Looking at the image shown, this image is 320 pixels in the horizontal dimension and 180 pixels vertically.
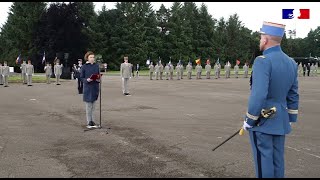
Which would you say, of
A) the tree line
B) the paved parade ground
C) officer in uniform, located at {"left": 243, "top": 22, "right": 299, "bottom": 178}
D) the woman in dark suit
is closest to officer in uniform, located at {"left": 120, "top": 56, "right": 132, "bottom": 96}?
the paved parade ground

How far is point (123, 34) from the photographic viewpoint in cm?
8206

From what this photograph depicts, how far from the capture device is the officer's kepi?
15.3 ft

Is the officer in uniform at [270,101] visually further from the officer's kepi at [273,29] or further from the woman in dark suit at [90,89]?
the woman in dark suit at [90,89]

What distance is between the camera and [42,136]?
30.5 feet

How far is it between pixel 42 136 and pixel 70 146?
4.66 ft

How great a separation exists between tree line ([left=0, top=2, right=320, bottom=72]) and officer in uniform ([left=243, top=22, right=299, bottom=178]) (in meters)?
55.2

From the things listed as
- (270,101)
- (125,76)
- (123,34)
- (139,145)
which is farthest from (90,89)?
(123,34)

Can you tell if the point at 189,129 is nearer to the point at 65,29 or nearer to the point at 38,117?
the point at 38,117

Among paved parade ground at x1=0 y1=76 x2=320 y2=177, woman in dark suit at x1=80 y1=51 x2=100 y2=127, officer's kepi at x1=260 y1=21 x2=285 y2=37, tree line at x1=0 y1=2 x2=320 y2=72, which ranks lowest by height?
paved parade ground at x1=0 y1=76 x2=320 y2=177

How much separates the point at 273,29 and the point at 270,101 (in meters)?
0.86

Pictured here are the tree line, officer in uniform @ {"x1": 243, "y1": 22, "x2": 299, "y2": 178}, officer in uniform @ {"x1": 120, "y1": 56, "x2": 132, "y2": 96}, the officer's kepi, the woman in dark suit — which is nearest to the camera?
officer in uniform @ {"x1": 243, "y1": 22, "x2": 299, "y2": 178}

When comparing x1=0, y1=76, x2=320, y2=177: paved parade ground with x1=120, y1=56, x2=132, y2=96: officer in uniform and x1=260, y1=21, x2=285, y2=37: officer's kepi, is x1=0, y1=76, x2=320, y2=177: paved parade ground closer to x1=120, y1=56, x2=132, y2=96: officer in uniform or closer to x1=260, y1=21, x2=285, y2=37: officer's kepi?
x1=260, y1=21, x2=285, y2=37: officer's kepi

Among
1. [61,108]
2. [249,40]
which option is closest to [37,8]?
[249,40]

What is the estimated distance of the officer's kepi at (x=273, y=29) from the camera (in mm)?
4660
